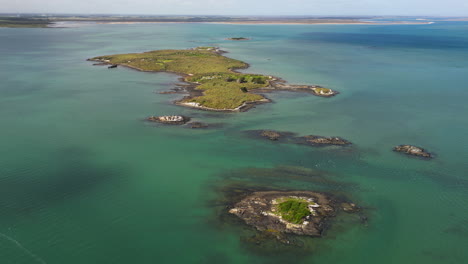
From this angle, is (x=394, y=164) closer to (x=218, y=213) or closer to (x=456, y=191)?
(x=456, y=191)

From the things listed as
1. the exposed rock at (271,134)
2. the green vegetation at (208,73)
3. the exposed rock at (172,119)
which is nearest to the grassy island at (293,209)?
the exposed rock at (271,134)

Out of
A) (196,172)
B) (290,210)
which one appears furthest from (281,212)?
(196,172)

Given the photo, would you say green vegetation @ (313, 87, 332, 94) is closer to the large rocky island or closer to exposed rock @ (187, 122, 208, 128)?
the large rocky island

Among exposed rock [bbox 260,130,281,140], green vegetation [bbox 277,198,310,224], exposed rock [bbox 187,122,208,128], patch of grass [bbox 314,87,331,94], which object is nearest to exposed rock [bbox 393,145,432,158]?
exposed rock [bbox 260,130,281,140]

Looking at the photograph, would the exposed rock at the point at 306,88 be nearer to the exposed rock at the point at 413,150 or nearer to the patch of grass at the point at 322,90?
the patch of grass at the point at 322,90

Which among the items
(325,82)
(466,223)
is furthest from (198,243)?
(325,82)
